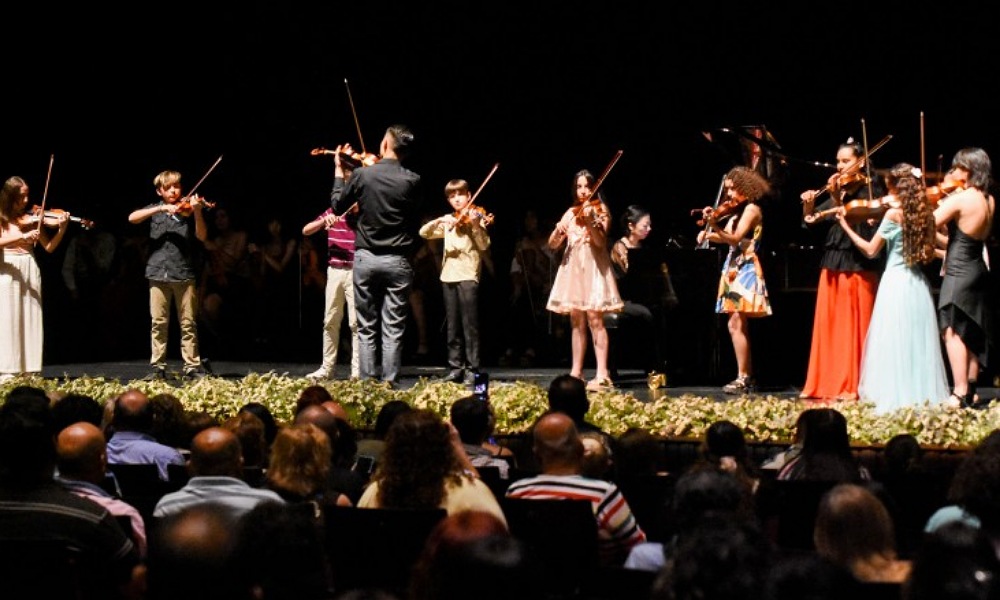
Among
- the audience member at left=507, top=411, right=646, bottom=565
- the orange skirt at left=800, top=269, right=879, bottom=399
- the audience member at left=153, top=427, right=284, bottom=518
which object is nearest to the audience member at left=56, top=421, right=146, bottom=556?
the audience member at left=153, top=427, right=284, bottom=518

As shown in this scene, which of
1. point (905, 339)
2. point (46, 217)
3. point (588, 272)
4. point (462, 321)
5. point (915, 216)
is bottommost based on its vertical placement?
point (905, 339)

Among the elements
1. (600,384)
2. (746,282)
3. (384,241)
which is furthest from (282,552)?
(746,282)

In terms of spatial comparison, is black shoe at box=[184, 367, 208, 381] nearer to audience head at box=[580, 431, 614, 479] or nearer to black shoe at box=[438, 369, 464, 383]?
black shoe at box=[438, 369, 464, 383]

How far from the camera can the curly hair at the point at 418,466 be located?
4.33 m

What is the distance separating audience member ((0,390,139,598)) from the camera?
12.5ft

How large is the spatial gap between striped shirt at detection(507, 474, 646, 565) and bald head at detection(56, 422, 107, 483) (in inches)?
54.7

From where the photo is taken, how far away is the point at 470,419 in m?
5.63

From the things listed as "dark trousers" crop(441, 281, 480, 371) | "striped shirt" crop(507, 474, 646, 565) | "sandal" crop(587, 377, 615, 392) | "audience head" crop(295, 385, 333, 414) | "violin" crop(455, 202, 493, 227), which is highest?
"violin" crop(455, 202, 493, 227)

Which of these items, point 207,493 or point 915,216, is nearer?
point 207,493

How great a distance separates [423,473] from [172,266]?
6.74m

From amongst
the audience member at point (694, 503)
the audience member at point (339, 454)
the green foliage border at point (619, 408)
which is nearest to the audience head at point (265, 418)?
the audience member at point (339, 454)

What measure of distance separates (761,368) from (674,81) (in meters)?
2.46

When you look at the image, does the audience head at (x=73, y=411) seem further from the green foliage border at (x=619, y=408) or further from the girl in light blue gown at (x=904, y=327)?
the girl in light blue gown at (x=904, y=327)

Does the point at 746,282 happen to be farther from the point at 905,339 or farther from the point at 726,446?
the point at 726,446
